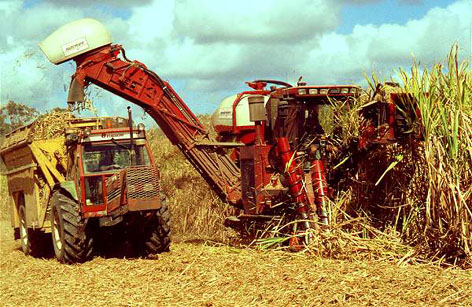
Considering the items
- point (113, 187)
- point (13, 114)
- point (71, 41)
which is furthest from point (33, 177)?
point (13, 114)

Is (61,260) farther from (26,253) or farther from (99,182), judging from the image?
(26,253)

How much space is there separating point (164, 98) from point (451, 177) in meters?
6.05

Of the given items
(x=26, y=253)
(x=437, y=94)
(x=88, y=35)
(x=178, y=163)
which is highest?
(x=88, y=35)

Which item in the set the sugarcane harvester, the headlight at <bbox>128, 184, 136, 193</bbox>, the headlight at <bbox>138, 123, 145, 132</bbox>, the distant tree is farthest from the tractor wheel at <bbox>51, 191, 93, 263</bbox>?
the distant tree

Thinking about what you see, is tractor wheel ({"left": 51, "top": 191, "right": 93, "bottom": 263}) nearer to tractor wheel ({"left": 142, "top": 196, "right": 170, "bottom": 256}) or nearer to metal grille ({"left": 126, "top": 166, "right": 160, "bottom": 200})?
tractor wheel ({"left": 142, "top": 196, "right": 170, "bottom": 256})

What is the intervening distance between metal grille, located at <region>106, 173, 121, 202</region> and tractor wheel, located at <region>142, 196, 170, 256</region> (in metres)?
0.68

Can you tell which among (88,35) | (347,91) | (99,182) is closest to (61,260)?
(99,182)

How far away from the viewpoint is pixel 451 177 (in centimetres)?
782

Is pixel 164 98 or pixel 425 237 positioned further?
pixel 164 98

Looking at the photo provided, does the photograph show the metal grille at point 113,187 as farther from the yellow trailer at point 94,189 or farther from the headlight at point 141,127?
the headlight at point 141,127

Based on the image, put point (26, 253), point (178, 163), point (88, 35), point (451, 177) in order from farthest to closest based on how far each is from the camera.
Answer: point (178, 163)
point (26, 253)
point (88, 35)
point (451, 177)

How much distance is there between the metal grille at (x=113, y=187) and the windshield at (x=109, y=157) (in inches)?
14.3

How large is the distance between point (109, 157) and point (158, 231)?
136 centimetres

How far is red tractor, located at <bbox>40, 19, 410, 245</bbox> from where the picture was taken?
31.6 ft
